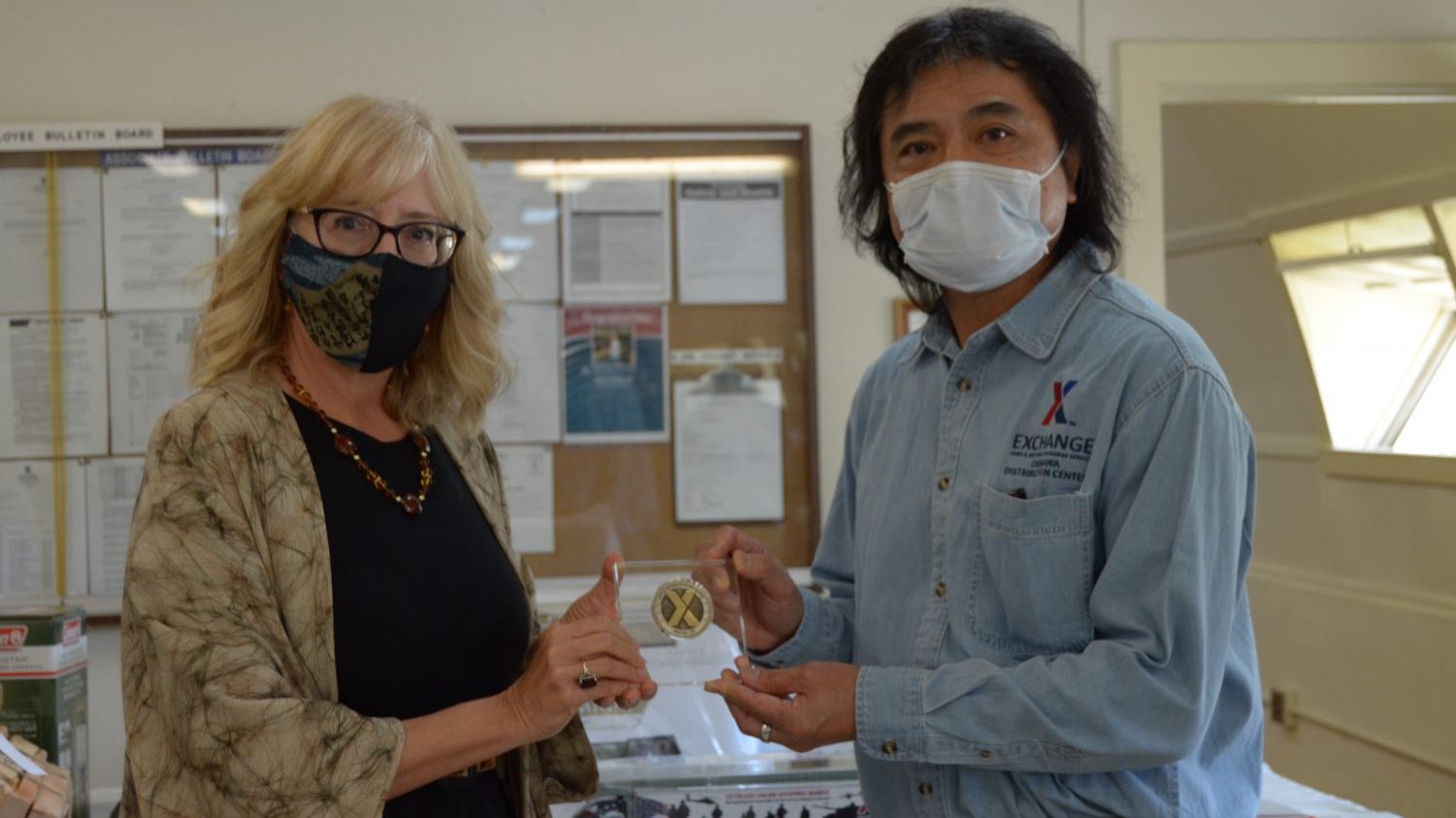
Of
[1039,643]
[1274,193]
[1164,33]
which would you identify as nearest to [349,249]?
[1039,643]

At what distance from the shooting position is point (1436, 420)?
481 centimetres

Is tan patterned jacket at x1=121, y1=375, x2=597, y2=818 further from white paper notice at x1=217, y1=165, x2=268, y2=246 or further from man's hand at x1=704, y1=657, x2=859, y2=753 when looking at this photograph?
white paper notice at x1=217, y1=165, x2=268, y2=246

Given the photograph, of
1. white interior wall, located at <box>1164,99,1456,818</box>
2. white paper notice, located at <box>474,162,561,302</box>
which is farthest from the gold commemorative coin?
white interior wall, located at <box>1164,99,1456,818</box>

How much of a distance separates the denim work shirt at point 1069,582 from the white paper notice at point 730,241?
1.47 m

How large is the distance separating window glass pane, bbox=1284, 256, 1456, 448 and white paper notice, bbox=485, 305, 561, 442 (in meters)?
3.24

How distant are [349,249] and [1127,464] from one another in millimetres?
986

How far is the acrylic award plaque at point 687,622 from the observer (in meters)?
1.73

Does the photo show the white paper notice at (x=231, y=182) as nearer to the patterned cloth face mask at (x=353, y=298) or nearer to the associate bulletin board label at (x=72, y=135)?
the associate bulletin board label at (x=72, y=135)

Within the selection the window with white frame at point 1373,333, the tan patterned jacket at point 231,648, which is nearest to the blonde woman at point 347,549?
the tan patterned jacket at point 231,648

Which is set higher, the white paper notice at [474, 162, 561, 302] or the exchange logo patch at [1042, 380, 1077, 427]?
the white paper notice at [474, 162, 561, 302]

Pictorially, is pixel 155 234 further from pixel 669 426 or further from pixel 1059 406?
pixel 1059 406

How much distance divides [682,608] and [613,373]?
1435 millimetres

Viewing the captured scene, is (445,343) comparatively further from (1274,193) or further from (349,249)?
(1274,193)

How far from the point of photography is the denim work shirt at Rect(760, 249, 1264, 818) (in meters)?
1.39
